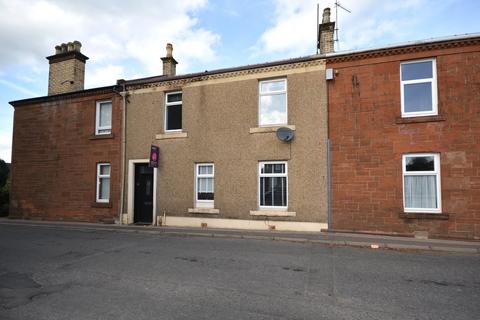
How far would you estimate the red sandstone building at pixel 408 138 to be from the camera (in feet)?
32.9

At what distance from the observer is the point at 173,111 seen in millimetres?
14078

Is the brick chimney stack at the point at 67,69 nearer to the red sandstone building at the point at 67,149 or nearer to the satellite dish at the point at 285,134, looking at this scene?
the red sandstone building at the point at 67,149

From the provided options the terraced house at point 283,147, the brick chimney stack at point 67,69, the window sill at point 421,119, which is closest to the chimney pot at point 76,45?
the brick chimney stack at point 67,69

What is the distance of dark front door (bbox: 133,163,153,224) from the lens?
1409 cm

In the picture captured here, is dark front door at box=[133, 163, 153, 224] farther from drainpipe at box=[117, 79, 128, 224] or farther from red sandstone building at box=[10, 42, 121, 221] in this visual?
red sandstone building at box=[10, 42, 121, 221]

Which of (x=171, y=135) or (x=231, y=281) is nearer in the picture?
(x=231, y=281)

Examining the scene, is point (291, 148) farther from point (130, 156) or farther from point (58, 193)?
point (58, 193)

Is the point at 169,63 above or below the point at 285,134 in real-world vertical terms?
above

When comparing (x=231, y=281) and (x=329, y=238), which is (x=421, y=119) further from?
(x=231, y=281)

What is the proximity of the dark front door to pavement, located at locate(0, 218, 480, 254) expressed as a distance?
0.92 metres

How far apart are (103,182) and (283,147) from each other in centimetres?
866

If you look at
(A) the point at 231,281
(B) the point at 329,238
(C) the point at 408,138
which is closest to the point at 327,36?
(C) the point at 408,138

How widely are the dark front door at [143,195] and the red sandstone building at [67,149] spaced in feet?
3.04

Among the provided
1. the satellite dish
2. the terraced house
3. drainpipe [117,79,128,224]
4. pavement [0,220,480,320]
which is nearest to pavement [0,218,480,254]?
pavement [0,220,480,320]
